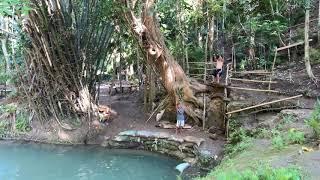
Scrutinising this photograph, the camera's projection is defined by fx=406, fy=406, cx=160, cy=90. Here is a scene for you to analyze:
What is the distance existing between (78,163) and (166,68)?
11.3ft

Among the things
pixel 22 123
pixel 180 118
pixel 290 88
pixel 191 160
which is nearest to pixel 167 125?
pixel 180 118

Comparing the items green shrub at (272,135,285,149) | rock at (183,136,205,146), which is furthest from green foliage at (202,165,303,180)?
rock at (183,136,205,146)

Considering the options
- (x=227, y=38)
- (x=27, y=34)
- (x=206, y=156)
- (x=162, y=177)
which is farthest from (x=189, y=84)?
(x=227, y=38)

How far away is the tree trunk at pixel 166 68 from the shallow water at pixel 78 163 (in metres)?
1.83

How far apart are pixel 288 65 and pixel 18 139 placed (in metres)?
8.85

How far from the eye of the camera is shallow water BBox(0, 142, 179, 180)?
8406mm

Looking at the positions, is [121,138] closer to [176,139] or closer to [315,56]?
[176,139]

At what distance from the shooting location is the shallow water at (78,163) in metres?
8.41

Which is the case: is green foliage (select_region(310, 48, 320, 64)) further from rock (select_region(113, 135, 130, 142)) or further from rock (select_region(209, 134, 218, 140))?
rock (select_region(113, 135, 130, 142))

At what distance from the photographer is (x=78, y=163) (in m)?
9.30

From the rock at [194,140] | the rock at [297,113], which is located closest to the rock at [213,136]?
the rock at [194,140]

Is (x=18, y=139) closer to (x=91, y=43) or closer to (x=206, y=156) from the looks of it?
(x=91, y=43)

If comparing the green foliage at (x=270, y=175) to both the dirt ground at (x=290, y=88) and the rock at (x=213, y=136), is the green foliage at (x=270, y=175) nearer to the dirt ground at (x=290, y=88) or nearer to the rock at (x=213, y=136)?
the dirt ground at (x=290, y=88)

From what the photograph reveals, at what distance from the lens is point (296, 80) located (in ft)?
36.7
